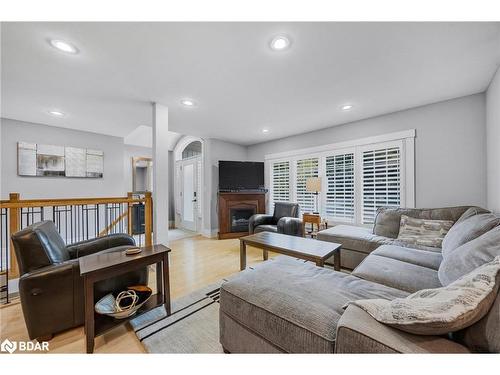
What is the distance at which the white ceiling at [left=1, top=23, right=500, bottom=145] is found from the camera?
1.48 meters

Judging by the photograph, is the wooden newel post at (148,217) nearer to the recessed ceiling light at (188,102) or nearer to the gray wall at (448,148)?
the recessed ceiling light at (188,102)

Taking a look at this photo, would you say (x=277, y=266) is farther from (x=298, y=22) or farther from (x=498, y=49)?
(x=498, y=49)

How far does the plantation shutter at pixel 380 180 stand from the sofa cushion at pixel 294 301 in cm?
240

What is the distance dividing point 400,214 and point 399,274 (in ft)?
4.74

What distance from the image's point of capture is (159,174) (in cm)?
284

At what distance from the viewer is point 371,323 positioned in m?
0.81

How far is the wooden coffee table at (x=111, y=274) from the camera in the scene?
1.32 m

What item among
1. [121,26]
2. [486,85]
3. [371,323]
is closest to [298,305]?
[371,323]

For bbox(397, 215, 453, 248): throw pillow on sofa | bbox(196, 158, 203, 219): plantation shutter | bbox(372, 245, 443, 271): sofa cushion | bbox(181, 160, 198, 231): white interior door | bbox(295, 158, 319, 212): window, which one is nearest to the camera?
bbox(372, 245, 443, 271): sofa cushion

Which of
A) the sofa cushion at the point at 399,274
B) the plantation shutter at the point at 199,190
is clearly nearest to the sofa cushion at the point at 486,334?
the sofa cushion at the point at 399,274

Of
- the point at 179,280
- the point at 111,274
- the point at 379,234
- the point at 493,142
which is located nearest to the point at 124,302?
the point at 111,274

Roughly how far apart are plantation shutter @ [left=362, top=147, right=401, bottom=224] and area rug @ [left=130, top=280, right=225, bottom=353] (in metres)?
2.95

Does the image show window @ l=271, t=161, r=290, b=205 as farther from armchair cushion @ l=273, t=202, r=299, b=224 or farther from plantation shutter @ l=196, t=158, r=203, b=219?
plantation shutter @ l=196, t=158, r=203, b=219

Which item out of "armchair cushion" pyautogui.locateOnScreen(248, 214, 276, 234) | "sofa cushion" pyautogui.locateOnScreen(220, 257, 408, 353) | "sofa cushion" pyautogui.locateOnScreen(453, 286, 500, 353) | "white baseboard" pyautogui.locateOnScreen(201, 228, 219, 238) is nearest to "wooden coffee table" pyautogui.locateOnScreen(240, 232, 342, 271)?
"sofa cushion" pyautogui.locateOnScreen(220, 257, 408, 353)
